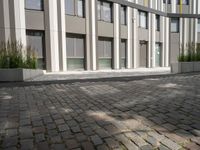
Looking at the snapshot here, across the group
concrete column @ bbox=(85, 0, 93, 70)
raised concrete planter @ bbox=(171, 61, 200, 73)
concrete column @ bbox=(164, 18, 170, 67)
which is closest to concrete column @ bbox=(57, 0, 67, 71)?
concrete column @ bbox=(85, 0, 93, 70)

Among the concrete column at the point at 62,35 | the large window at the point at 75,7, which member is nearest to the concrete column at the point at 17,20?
the concrete column at the point at 62,35

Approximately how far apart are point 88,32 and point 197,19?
18115 millimetres

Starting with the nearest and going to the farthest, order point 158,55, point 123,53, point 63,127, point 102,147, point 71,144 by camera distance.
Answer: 1. point 102,147
2. point 71,144
3. point 63,127
4. point 123,53
5. point 158,55

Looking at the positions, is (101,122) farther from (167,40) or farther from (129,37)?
(167,40)

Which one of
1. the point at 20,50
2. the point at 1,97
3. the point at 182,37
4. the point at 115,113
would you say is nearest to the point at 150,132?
the point at 115,113

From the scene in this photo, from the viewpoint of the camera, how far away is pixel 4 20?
15.7m

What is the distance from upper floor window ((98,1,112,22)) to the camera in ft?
67.4

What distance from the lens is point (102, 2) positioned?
20.8 m

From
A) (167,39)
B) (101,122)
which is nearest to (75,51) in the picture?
(167,39)

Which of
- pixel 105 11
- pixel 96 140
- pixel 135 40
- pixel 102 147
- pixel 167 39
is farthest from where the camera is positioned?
pixel 167 39

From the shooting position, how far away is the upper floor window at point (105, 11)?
67.4 ft

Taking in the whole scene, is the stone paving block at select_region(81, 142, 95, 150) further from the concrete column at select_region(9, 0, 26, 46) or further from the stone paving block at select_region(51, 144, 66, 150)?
the concrete column at select_region(9, 0, 26, 46)

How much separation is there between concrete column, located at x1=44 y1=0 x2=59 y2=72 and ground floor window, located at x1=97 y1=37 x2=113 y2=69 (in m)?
4.52

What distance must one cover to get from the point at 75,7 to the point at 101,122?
15855 millimetres
